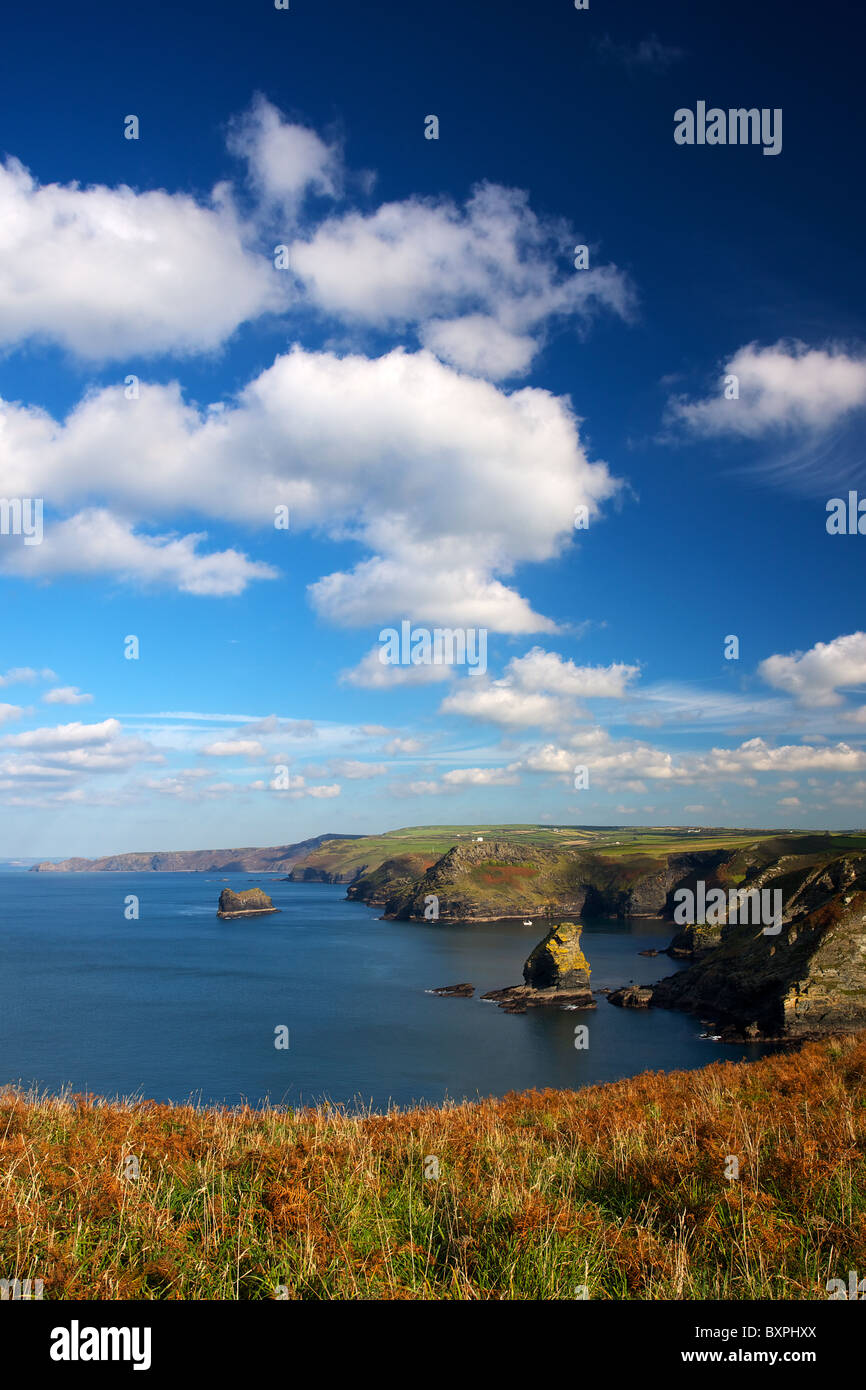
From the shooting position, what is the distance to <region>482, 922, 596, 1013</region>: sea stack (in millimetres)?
79125

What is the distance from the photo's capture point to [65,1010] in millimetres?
75438

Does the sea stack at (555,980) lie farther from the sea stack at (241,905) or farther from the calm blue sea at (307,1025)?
the sea stack at (241,905)

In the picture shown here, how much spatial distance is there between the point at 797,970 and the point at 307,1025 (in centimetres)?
4691

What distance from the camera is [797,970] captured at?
5859 centimetres

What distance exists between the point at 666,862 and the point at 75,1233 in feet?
648

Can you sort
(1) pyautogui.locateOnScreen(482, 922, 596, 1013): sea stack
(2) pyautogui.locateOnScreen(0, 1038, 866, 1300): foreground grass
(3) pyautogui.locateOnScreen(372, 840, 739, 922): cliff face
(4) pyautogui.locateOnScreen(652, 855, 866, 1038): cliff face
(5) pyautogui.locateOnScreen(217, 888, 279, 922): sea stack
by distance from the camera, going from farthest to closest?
(5) pyautogui.locateOnScreen(217, 888, 279, 922): sea stack, (3) pyautogui.locateOnScreen(372, 840, 739, 922): cliff face, (1) pyautogui.locateOnScreen(482, 922, 596, 1013): sea stack, (4) pyautogui.locateOnScreen(652, 855, 866, 1038): cliff face, (2) pyautogui.locateOnScreen(0, 1038, 866, 1300): foreground grass

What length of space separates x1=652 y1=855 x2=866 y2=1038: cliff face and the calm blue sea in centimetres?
411

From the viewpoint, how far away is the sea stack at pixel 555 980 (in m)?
79.1

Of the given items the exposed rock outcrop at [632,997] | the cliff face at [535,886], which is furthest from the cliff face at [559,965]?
the cliff face at [535,886]

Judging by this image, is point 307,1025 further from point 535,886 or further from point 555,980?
point 535,886

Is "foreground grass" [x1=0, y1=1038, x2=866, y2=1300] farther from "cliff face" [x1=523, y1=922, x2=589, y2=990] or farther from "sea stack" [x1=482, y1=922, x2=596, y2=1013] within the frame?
"cliff face" [x1=523, y1=922, x2=589, y2=990]

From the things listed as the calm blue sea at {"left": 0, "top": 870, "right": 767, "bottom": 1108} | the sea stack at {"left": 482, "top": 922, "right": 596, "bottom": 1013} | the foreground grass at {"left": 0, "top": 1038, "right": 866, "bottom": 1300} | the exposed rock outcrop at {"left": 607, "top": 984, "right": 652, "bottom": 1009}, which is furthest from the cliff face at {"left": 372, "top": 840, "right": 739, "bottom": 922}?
the foreground grass at {"left": 0, "top": 1038, "right": 866, "bottom": 1300}
